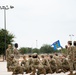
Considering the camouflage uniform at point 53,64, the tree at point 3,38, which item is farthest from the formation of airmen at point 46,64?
the tree at point 3,38

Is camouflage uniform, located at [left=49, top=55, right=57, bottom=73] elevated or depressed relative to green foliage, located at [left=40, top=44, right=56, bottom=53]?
A: depressed

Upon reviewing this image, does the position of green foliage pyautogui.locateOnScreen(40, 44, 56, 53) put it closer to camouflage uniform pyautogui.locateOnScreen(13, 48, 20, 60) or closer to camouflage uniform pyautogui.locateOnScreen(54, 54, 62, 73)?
camouflage uniform pyautogui.locateOnScreen(13, 48, 20, 60)

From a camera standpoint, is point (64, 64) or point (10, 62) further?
point (10, 62)

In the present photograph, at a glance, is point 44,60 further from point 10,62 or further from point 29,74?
point 10,62

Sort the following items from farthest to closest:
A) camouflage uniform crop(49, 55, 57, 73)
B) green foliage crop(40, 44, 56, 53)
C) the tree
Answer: green foliage crop(40, 44, 56, 53) < the tree < camouflage uniform crop(49, 55, 57, 73)

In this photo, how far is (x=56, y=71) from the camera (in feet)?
73.4

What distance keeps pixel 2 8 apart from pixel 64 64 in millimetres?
42277

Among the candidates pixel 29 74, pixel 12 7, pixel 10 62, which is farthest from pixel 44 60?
pixel 12 7

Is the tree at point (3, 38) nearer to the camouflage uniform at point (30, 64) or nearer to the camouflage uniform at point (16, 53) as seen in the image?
the camouflage uniform at point (16, 53)

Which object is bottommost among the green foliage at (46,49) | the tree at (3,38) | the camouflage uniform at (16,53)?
the camouflage uniform at (16,53)

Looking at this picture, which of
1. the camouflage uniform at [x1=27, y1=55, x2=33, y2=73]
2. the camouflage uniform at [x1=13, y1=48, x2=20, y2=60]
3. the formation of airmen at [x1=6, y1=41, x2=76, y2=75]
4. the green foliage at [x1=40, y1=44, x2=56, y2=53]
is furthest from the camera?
the green foliage at [x1=40, y1=44, x2=56, y2=53]

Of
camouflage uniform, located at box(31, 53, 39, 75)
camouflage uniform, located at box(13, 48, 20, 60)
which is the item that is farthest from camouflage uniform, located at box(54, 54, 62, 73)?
camouflage uniform, located at box(13, 48, 20, 60)

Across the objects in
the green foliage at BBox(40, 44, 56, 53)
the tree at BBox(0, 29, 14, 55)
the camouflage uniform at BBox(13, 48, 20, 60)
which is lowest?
the camouflage uniform at BBox(13, 48, 20, 60)

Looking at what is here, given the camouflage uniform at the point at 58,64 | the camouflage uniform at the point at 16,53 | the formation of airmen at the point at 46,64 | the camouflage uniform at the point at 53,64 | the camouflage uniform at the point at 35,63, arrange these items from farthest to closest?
the camouflage uniform at the point at 16,53 < the camouflage uniform at the point at 58,64 < the camouflage uniform at the point at 53,64 < the camouflage uniform at the point at 35,63 < the formation of airmen at the point at 46,64
